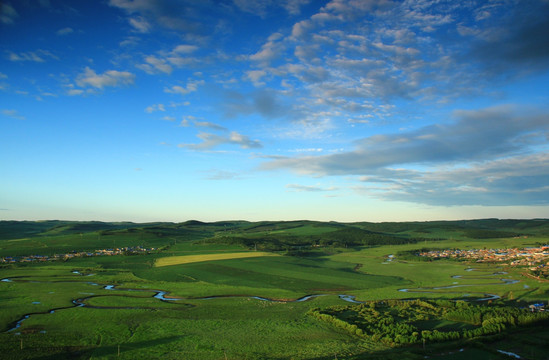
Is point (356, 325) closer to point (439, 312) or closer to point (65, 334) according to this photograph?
point (439, 312)

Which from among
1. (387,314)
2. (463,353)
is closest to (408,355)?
(463,353)

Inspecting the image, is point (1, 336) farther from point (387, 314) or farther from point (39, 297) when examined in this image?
point (387, 314)

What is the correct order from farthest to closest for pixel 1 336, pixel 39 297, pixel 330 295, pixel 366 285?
pixel 366 285, pixel 330 295, pixel 39 297, pixel 1 336

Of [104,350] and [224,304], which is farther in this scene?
[224,304]

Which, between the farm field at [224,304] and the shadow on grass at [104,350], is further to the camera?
the farm field at [224,304]

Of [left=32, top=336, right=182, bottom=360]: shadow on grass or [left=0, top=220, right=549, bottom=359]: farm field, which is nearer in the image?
[left=32, top=336, right=182, bottom=360]: shadow on grass

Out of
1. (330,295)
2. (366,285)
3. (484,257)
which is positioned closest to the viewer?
(330,295)

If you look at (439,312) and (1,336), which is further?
(439,312)

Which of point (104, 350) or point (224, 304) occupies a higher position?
point (104, 350)

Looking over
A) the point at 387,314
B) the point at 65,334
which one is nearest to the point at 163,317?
the point at 65,334
